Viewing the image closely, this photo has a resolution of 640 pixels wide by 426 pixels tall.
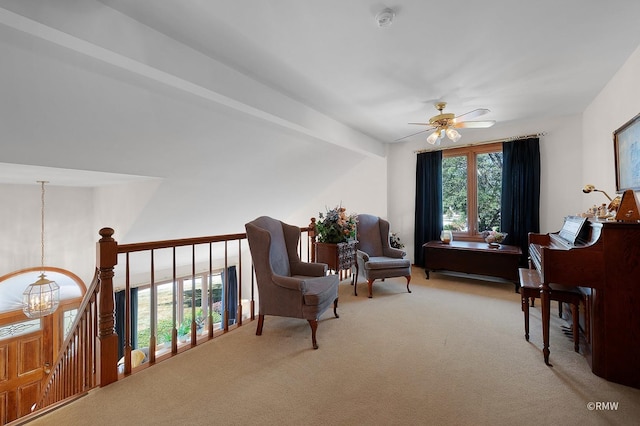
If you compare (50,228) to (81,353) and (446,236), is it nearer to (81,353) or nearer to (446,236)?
(81,353)

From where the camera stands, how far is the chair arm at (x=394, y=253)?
161 inches

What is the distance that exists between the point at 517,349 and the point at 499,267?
6.25ft

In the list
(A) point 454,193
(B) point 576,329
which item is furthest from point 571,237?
(A) point 454,193

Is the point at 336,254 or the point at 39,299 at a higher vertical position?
the point at 336,254

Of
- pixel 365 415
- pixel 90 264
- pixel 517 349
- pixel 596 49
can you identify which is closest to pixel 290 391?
pixel 365 415

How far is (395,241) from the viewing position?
5270 millimetres

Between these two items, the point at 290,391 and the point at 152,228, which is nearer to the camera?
the point at 290,391

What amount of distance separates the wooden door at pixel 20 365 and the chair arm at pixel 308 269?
14.1 feet

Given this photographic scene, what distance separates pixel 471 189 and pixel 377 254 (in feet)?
6.78

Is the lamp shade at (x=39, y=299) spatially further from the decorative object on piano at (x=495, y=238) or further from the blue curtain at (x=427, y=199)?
the decorative object on piano at (x=495, y=238)

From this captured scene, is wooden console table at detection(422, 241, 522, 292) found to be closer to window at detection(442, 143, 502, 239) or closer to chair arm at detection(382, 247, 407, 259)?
window at detection(442, 143, 502, 239)

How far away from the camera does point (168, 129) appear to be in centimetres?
270

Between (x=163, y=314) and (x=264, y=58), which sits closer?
(x=264, y=58)

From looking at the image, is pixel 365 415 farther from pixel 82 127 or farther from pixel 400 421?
pixel 82 127
